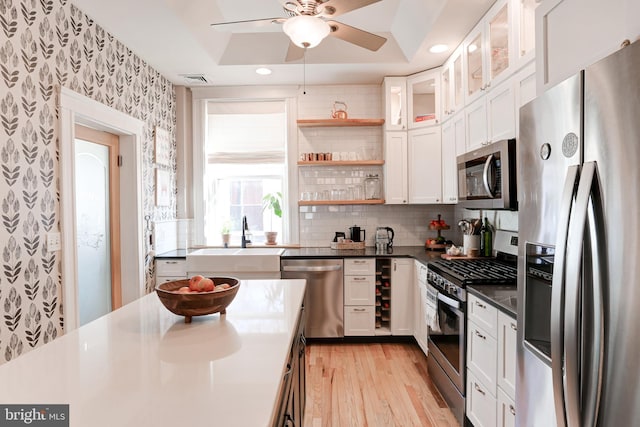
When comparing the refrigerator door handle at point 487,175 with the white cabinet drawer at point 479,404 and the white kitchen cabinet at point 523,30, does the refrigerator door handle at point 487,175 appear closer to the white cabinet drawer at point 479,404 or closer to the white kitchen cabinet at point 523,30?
the white kitchen cabinet at point 523,30

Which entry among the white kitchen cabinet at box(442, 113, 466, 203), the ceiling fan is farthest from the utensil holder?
the ceiling fan

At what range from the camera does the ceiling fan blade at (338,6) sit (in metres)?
1.82

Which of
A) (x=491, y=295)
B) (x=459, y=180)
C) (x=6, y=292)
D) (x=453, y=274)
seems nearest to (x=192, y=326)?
(x=6, y=292)

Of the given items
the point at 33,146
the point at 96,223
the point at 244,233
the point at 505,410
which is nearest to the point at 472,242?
the point at 505,410

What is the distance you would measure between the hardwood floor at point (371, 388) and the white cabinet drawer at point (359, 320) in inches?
5.6

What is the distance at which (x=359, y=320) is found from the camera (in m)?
3.74

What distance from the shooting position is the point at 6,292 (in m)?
1.96

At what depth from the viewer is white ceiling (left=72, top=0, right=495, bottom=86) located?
2.65 meters

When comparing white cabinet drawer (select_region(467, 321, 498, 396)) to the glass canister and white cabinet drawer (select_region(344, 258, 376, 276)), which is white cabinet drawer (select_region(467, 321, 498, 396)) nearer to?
white cabinet drawer (select_region(344, 258, 376, 276))

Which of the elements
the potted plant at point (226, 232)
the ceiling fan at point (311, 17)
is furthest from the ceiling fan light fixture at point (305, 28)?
the potted plant at point (226, 232)

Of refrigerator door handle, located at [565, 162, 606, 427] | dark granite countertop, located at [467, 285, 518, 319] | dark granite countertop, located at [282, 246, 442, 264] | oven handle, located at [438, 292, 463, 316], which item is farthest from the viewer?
dark granite countertop, located at [282, 246, 442, 264]

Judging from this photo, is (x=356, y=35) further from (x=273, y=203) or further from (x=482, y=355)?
(x=273, y=203)

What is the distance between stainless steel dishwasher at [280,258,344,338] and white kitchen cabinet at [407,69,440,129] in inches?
65.0

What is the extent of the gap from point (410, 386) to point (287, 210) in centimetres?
227
